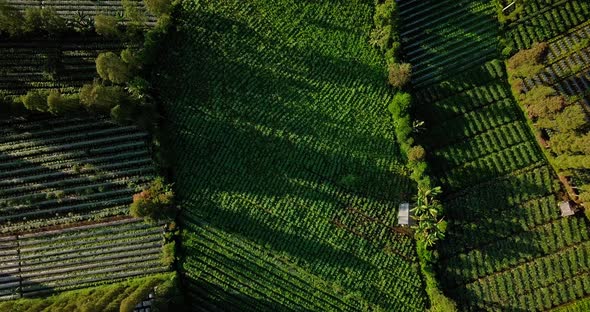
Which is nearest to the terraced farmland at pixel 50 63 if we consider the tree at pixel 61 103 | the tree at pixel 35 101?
the tree at pixel 61 103


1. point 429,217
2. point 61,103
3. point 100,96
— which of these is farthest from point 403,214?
point 61,103

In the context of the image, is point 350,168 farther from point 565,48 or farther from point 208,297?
point 565,48

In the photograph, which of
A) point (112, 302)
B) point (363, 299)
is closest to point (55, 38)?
point (112, 302)

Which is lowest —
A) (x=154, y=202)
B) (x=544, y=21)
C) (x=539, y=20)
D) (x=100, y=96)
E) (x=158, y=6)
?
(x=154, y=202)

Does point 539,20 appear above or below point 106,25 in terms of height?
above

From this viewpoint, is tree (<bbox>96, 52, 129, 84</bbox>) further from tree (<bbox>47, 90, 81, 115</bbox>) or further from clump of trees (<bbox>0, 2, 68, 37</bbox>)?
clump of trees (<bbox>0, 2, 68, 37</bbox>)

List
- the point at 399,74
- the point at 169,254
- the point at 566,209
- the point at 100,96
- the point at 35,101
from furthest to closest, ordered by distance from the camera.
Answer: the point at 399,74
the point at 566,209
the point at 169,254
the point at 35,101
the point at 100,96

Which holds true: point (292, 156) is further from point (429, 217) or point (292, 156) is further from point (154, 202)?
point (429, 217)
